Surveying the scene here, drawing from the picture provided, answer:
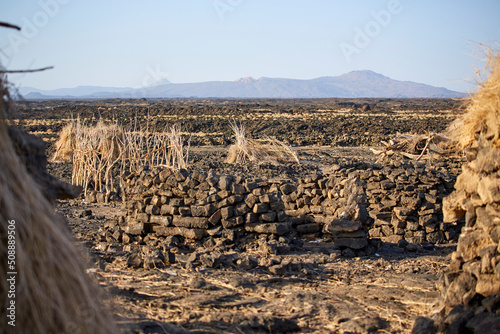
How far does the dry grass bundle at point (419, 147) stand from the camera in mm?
14570

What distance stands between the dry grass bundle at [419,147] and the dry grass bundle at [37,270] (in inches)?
509

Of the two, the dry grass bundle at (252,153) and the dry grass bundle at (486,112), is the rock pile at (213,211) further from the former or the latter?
the dry grass bundle at (252,153)

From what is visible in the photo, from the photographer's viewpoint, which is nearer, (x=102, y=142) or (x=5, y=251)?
(x=5, y=251)

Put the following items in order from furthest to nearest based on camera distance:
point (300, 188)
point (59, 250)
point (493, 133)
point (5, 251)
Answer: point (300, 188)
point (493, 133)
point (59, 250)
point (5, 251)

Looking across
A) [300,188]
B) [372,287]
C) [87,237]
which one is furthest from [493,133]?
[87,237]

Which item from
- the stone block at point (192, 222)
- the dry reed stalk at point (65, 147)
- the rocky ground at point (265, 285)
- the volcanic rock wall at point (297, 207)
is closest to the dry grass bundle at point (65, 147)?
the dry reed stalk at point (65, 147)

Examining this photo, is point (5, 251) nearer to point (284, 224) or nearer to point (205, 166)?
point (284, 224)

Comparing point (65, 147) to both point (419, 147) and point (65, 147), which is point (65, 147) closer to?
point (65, 147)

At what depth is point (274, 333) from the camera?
4652mm

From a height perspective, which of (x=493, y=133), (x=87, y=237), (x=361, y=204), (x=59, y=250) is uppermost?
(x=493, y=133)

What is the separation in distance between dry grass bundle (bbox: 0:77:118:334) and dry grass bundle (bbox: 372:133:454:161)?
12.9m

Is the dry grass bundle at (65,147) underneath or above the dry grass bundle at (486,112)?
underneath

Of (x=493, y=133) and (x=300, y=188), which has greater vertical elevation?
(x=493, y=133)

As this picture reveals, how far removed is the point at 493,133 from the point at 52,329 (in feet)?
13.6
